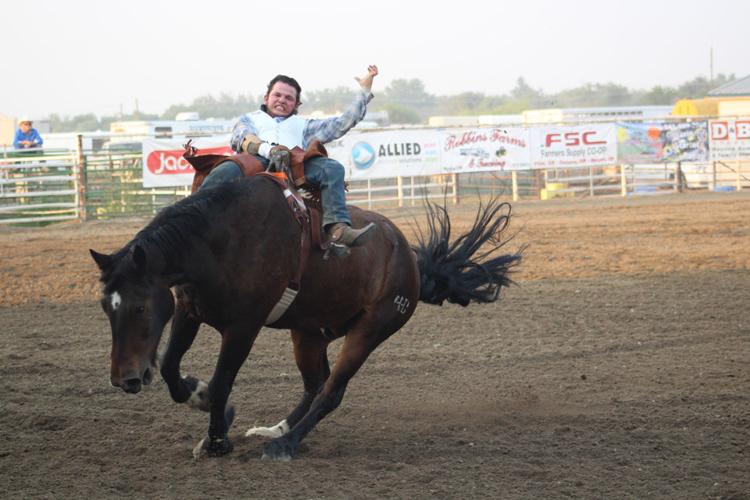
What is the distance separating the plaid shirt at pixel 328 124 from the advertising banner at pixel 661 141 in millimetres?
20086

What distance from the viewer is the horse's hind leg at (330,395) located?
17.2 ft

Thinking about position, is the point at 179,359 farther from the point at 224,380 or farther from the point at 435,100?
the point at 435,100

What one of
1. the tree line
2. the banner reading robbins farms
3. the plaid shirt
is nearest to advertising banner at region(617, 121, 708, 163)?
the banner reading robbins farms

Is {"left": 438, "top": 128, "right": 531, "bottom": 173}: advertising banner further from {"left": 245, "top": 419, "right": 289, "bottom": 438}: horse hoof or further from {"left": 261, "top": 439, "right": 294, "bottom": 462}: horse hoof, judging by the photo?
{"left": 261, "top": 439, "right": 294, "bottom": 462}: horse hoof

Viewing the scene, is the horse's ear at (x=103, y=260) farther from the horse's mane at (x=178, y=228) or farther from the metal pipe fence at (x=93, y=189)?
the metal pipe fence at (x=93, y=189)

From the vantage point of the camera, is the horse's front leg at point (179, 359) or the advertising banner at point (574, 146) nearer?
the horse's front leg at point (179, 359)

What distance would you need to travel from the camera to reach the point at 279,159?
5.37 meters

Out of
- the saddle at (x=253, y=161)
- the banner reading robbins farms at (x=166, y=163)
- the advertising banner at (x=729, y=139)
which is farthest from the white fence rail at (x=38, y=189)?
the advertising banner at (x=729, y=139)

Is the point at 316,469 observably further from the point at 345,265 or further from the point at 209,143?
the point at 209,143

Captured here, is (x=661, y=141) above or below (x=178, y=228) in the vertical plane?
above

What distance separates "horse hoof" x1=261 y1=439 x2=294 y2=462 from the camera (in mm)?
5199

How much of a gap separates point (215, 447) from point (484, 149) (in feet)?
61.0

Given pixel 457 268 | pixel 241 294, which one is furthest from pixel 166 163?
pixel 241 294

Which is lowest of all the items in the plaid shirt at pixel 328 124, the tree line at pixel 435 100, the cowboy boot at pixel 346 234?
the cowboy boot at pixel 346 234
